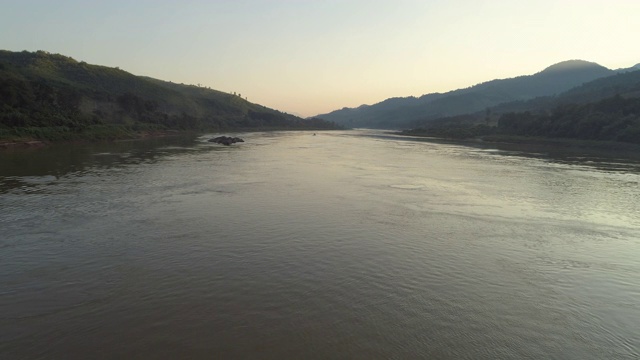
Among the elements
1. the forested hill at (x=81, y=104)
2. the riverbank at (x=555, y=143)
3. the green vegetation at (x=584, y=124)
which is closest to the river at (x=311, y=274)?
the forested hill at (x=81, y=104)

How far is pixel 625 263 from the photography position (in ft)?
49.4

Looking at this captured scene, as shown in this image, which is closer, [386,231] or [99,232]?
[99,232]

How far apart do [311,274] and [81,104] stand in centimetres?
10718

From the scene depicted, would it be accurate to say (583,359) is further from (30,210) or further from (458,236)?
(30,210)

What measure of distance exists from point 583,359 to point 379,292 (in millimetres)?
5265

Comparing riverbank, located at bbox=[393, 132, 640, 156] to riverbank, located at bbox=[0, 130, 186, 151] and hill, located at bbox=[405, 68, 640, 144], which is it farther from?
riverbank, located at bbox=[0, 130, 186, 151]

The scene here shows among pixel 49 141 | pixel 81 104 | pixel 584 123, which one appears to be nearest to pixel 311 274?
pixel 49 141

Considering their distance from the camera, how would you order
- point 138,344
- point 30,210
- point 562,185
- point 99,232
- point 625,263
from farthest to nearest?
1. point 562,185
2. point 30,210
3. point 99,232
4. point 625,263
5. point 138,344

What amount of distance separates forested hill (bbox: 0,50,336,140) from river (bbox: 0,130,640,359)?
132 feet

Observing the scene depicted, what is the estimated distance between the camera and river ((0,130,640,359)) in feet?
29.2

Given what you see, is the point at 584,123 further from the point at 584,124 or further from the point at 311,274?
the point at 311,274

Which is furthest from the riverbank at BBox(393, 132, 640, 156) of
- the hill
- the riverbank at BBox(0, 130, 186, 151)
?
the riverbank at BBox(0, 130, 186, 151)

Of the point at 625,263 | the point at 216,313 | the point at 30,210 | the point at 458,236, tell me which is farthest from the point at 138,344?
the point at 625,263

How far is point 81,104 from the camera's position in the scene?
3824 inches
